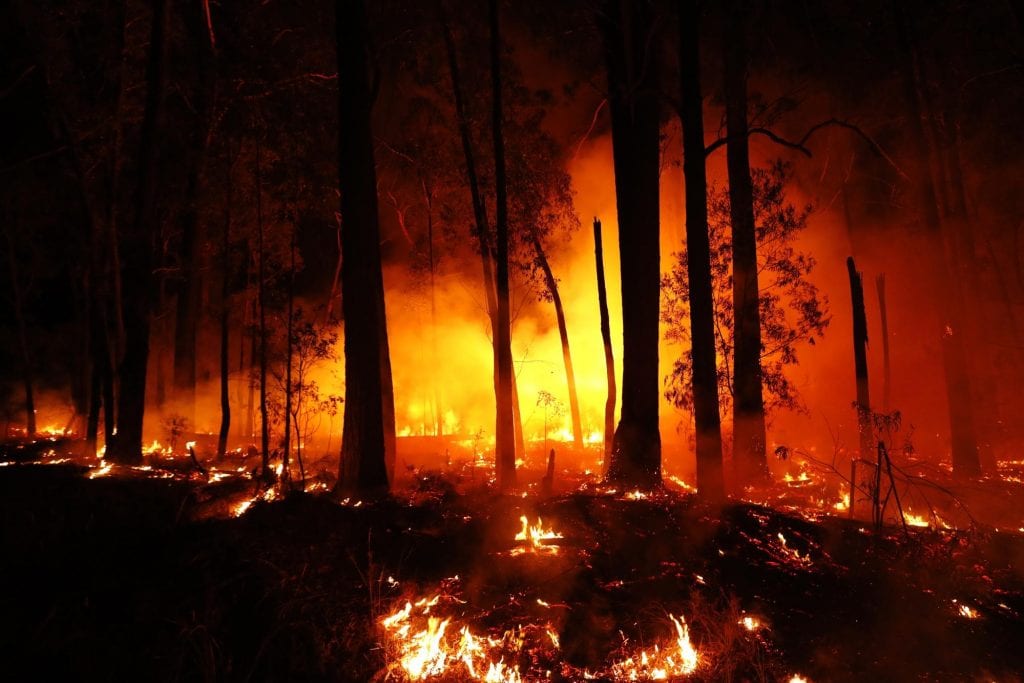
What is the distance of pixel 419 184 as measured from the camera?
23.1 meters

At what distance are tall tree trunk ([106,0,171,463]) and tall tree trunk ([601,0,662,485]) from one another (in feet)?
32.4

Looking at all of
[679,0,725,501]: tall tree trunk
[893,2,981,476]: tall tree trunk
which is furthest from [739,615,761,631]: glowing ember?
[893,2,981,476]: tall tree trunk

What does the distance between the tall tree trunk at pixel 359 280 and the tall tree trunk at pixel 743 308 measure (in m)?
6.89

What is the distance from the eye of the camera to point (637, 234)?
11328 mm

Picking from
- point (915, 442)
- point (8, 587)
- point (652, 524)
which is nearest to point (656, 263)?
point (652, 524)

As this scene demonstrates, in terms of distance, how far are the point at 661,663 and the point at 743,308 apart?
810 cm

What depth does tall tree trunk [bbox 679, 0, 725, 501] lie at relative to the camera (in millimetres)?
9188

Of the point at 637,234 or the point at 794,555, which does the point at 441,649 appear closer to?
the point at 794,555

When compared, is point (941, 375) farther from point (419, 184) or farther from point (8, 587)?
point (8, 587)

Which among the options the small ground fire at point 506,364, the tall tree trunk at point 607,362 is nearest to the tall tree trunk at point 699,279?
the small ground fire at point 506,364

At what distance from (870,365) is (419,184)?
1924 cm

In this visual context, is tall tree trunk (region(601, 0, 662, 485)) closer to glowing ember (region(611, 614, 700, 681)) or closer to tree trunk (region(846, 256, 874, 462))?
tree trunk (region(846, 256, 874, 462))

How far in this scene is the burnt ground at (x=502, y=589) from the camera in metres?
5.87

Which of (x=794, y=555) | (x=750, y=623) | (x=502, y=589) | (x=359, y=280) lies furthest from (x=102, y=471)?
(x=794, y=555)
